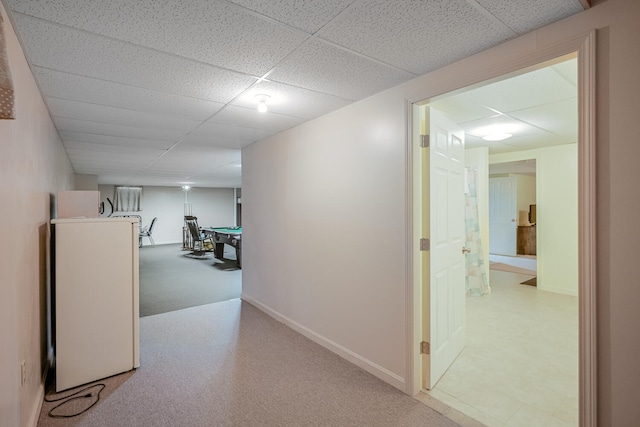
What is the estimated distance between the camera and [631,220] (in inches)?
48.9

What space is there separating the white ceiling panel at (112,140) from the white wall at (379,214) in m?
1.10

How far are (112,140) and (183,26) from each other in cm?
300

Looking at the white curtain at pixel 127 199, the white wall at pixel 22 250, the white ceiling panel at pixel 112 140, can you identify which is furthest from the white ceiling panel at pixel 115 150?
the white curtain at pixel 127 199

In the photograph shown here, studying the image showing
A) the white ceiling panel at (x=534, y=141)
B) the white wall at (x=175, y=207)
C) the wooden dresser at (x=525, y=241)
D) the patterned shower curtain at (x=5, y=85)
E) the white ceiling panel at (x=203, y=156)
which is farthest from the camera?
the white wall at (x=175, y=207)

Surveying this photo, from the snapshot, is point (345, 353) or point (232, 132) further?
point (232, 132)

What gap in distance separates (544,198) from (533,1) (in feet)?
14.6

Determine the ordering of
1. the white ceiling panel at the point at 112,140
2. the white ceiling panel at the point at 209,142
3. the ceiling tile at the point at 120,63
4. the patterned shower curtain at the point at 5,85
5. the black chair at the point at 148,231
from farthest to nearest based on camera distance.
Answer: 1. the black chair at the point at 148,231
2. the white ceiling panel at the point at 209,142
3. the white ceiling panel at the point at 112,140
4. the ceiling tile at the point at 120,63
5. the patterned shower curtain at the point at 5,85

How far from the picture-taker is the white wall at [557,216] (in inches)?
180

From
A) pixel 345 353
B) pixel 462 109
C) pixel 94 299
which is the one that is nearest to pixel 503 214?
pixel 462 109

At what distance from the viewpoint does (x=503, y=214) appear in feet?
28.1

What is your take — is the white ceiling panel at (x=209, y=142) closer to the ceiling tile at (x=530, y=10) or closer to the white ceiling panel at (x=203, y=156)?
the white ceiling panel at (x=203, y=156)

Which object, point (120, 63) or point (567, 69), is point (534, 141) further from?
point (120, 63)

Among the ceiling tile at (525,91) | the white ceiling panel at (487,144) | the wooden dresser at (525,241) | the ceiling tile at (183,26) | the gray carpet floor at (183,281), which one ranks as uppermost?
the white ceiling panel at (487,144)

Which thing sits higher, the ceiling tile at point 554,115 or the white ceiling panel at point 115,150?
the ceiling tile at point 554,115
